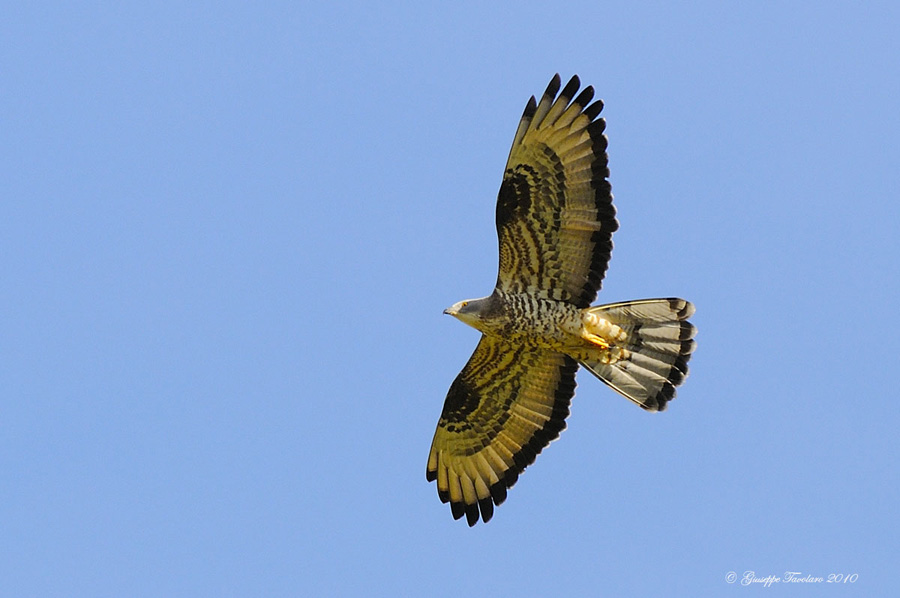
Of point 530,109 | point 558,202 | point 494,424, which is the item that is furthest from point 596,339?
point 530,109

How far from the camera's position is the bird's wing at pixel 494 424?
12906 mm

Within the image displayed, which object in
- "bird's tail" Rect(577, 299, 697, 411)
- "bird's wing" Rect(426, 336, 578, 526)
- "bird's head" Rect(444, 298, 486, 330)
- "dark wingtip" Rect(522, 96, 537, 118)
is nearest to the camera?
"dark wingtip" Rect(522, 96, 537, 118)

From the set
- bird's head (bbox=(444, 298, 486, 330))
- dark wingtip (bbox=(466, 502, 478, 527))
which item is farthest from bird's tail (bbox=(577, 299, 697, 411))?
dark wingtip (bbox=(466, 502, 478, 527))

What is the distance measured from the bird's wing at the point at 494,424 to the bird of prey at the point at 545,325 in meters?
0.01

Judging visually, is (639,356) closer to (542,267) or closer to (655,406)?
(655,406)

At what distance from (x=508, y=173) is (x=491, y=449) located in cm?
315

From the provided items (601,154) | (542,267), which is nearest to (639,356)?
(542,267)

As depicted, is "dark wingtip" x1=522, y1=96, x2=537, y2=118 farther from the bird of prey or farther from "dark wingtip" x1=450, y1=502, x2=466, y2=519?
"dark wingtip" x1=450, y1=502, x2=466, y2=519

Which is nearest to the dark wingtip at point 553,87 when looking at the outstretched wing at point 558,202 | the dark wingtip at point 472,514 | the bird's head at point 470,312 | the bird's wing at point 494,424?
the outstretched wing at point 558,202

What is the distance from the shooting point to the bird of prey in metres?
11.6

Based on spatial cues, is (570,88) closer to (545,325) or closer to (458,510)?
(545,325)

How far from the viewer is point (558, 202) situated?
11742 millimetres

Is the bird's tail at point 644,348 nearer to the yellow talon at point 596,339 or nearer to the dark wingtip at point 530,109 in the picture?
the yellow talon at point 596,339

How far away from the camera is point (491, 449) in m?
13.2
